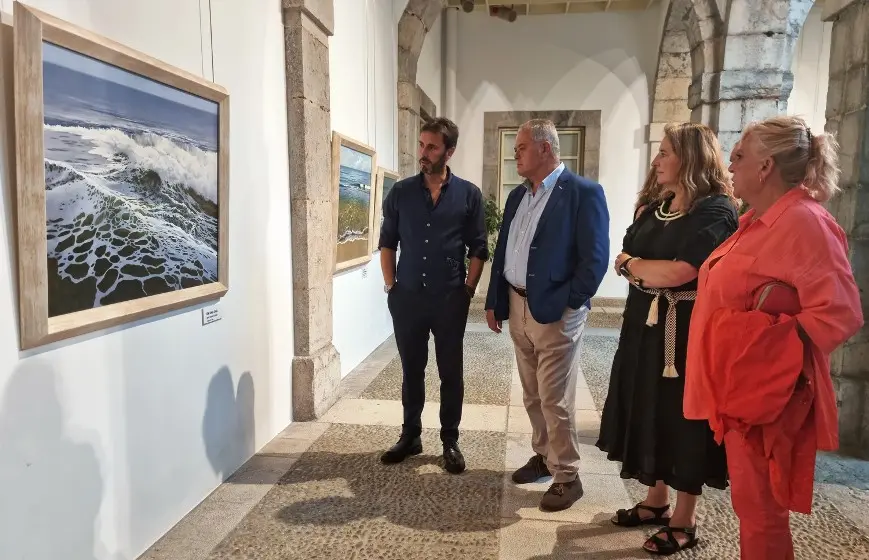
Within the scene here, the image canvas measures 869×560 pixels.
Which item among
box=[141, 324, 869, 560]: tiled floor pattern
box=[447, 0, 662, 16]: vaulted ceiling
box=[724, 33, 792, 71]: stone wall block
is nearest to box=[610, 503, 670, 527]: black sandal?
box=[141, 324, 869, 560]: tiled floor pattern

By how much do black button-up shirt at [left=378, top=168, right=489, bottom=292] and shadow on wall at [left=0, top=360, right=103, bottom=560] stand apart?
164 cm

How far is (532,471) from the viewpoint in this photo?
2.98 m

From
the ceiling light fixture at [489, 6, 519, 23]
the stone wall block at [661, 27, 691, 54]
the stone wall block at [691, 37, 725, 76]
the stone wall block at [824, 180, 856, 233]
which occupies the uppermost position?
the ceiling light fixture at [489, 6, 519, 23]

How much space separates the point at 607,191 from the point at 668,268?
809cm

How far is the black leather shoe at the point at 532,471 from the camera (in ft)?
9.70

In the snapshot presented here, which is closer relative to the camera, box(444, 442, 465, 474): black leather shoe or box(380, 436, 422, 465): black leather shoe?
box(444, 442, 465, 474): black leather shoe

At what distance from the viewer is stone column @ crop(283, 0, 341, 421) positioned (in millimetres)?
3588

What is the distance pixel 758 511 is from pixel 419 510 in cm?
151

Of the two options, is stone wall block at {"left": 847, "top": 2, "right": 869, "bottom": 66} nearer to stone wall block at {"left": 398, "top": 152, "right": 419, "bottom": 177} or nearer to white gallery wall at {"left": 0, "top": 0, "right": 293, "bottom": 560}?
white gallery wall at {"left": 0, "top": 0, "right": 293, "bottom": 560}

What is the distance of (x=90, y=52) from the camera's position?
186 centimetres

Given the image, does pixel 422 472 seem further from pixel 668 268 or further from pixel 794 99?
pixel 794 99

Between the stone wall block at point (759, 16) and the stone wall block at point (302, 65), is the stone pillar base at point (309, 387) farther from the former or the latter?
the stone wall block at point (759, 16)

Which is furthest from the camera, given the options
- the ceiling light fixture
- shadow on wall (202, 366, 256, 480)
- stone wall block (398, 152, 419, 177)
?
the ceiling light fixture

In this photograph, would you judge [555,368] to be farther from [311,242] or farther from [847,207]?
[847,207]
